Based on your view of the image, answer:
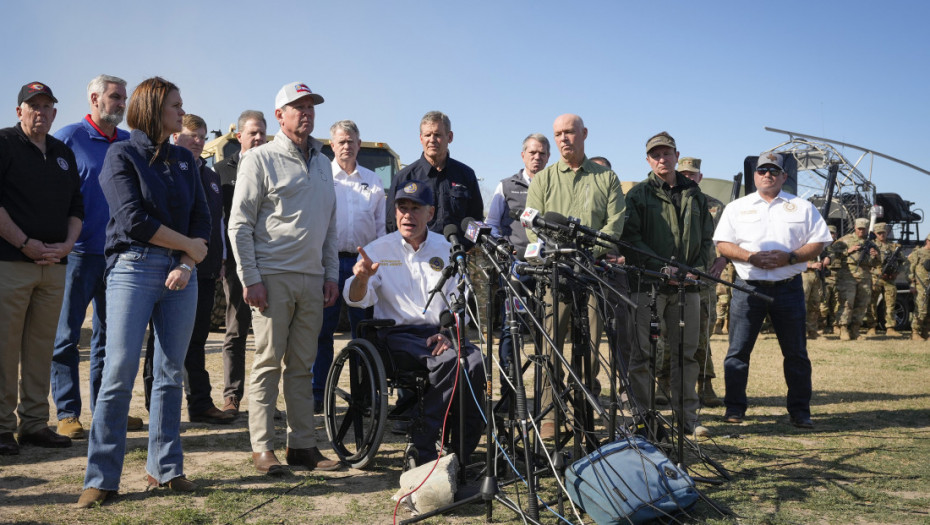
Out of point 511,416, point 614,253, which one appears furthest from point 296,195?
point 614,253

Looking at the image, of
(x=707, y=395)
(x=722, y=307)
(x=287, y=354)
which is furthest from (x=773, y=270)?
(x=722, y=307)

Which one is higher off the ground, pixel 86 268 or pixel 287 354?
pixel 86 268

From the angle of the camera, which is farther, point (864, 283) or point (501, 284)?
point (864, 283)

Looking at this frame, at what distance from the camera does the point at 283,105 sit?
4.30 meters

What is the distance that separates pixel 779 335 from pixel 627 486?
3.31 metres

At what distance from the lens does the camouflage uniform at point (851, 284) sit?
13258 millimetres

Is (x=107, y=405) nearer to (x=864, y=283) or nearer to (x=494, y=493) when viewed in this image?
(x=494, y=493)

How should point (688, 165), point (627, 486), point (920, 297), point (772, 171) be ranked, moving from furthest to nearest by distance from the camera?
point (920, 297)
point (688, 165)
point (772, 171)
point (627, 486)

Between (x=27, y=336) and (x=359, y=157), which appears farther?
(x=359, y=157)

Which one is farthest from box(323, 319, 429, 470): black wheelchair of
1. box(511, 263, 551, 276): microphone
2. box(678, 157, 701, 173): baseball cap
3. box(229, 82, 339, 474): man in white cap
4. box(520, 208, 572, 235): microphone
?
box(678, 157, 701, 173): baseball cap

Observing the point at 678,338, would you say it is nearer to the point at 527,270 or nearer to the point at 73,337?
the point at 527,270

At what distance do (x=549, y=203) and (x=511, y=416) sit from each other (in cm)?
206

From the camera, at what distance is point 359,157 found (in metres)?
11.1

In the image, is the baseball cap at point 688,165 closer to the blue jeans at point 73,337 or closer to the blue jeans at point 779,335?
the blue jeans at point 779,335
